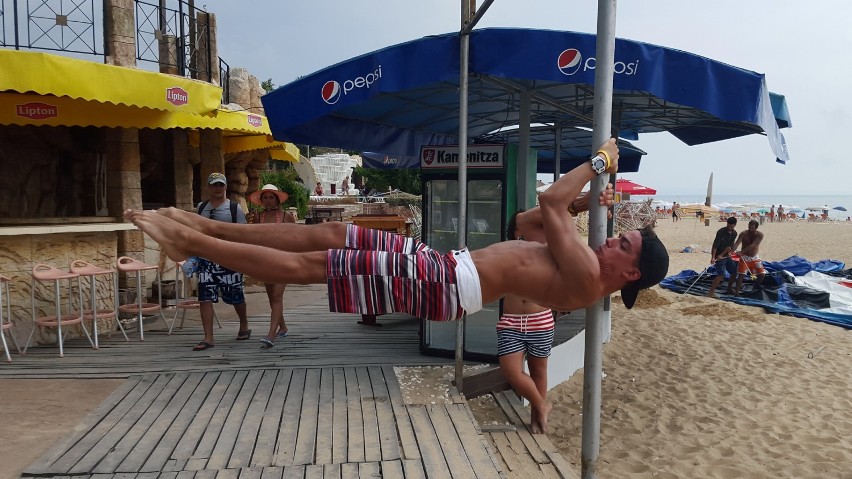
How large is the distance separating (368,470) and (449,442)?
62 cm

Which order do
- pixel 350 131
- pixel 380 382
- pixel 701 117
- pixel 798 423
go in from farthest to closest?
pixel 350 131
pixel 701 117
pixel 798 423
pixel 380 382

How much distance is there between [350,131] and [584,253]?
509 centimetres

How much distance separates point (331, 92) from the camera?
4.79m

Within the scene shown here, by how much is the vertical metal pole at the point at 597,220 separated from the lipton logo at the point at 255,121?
6.88m

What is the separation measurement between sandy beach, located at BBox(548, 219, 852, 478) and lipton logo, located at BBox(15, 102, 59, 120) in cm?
636

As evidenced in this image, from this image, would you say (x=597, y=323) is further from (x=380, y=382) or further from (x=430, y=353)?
(x=430, y=353)

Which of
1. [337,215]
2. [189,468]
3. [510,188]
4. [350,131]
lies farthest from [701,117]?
[337,215]

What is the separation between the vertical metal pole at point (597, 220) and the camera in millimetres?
2533

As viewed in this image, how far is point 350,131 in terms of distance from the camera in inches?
280

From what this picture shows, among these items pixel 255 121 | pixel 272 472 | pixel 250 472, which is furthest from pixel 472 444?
pixel 255 121

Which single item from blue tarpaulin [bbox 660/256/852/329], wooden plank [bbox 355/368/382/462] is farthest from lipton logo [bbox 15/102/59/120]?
blue tarpaulin [bbox 660/256/852/329]

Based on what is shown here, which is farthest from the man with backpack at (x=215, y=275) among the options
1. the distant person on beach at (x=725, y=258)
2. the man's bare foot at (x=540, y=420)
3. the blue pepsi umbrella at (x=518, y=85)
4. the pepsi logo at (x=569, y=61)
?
the distant person on beach at (x=725, y=258)

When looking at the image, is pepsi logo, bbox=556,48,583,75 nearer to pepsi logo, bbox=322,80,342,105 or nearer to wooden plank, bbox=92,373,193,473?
pepsi logo, bbox=322,80,342,105

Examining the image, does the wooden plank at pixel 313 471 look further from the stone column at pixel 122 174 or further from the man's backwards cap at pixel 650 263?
the stone column at pixel 122 174
